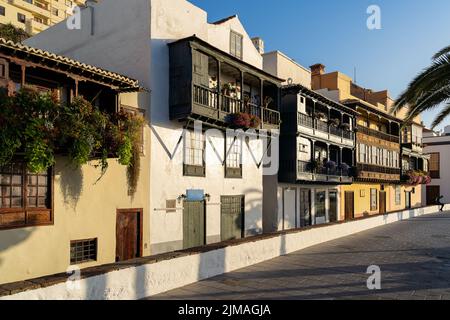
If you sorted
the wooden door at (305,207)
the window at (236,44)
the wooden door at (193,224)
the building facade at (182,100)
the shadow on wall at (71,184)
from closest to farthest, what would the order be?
the shadow on wall at (71,184)
the building facade at (182,100)
the wooden door at (193,224)
the window at (236,44)
the wooden door at (305,207)

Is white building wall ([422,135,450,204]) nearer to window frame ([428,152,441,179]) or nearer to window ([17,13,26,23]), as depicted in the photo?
window frame ([428,152,441,179])

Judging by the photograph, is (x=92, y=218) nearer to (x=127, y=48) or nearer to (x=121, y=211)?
(x=121, y=211)

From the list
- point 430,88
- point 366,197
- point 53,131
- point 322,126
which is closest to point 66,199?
point 53,131

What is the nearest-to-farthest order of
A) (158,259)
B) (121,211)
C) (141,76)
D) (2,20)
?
(158,259), (121,211), (141,76), (2,20)

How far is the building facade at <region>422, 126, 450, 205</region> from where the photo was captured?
5322 cm

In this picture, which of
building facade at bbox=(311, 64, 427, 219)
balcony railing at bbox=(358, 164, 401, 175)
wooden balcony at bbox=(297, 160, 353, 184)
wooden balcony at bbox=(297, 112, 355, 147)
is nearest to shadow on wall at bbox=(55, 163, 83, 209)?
wooden balcony at bbox=(297, 160, 353, 184)

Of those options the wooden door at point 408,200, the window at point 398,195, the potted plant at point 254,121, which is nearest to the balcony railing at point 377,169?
the window at point 398,195

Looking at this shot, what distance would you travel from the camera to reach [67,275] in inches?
312

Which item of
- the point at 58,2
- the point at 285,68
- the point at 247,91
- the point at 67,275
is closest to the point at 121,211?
the point at 67,275

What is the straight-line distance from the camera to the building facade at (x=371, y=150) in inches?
1282

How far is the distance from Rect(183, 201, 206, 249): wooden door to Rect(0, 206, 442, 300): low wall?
11.6 ft

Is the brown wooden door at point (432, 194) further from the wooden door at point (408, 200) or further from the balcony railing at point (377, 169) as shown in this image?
the balcony railing at point (377, 169)

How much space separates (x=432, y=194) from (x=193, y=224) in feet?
157

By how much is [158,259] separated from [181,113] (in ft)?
23.9
